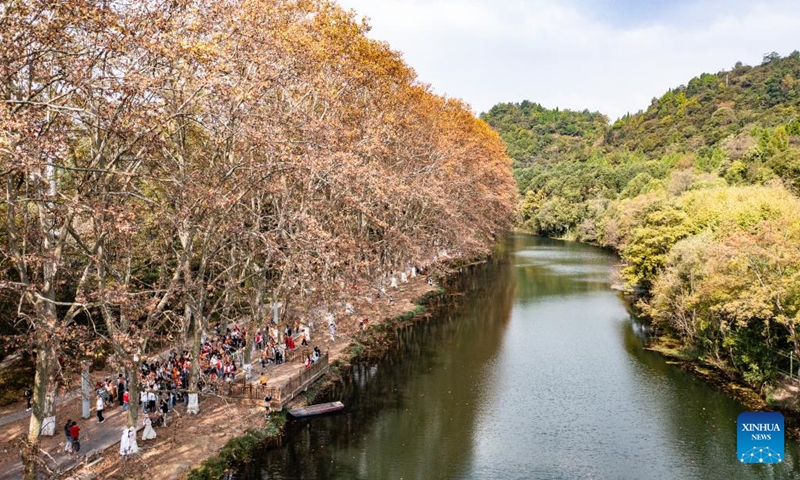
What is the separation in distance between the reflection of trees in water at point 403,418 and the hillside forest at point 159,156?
5409 millimetres

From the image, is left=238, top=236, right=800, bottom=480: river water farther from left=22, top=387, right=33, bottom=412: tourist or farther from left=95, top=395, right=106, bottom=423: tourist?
left=22, top=387, right=33, bottom=412: tourist

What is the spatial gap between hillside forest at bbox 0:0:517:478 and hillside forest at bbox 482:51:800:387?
58.8ft

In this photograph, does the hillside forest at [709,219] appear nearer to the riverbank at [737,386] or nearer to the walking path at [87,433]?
the riverbank at [737,386]

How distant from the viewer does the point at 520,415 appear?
26.4 metres

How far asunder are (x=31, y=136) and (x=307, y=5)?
20216mm

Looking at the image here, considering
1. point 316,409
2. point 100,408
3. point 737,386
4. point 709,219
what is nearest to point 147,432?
point 100,408

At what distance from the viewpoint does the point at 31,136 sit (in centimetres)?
1090

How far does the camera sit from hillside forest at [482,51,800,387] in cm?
2643

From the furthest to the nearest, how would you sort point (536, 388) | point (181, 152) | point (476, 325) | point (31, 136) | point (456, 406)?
point (476, 325) < point (536, 388) < point (456, 406) < point (181, 152) < point (31, 136)

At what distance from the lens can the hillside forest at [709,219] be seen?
26.4m

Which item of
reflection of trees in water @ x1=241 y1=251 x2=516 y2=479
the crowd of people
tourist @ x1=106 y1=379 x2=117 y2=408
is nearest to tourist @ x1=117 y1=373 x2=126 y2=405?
the crowd of people

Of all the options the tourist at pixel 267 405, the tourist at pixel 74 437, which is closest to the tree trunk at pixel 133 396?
the tourist at pixel 74 437

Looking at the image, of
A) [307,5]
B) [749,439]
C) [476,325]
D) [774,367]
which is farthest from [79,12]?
[476,325]

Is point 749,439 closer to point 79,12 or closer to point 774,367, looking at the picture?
point 774,367
